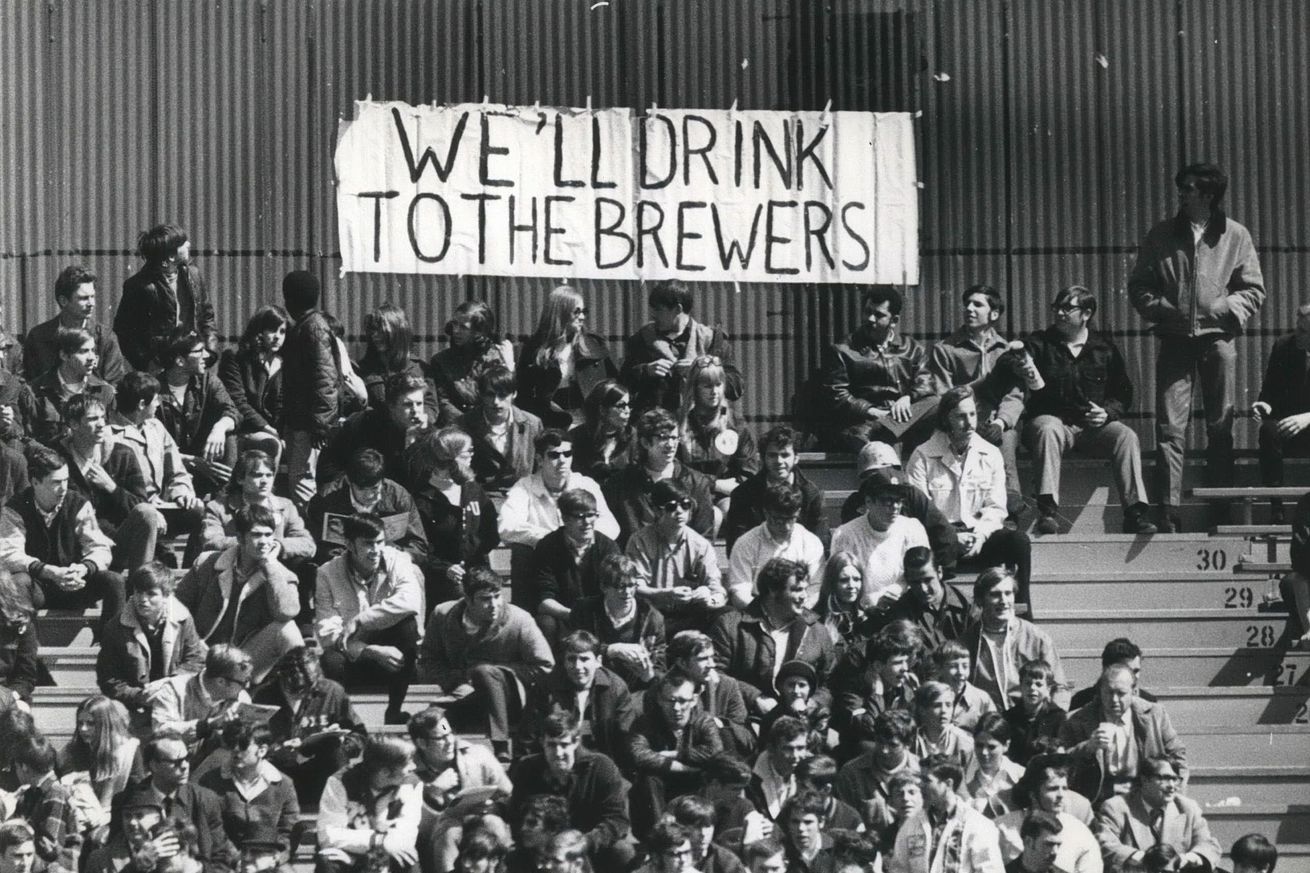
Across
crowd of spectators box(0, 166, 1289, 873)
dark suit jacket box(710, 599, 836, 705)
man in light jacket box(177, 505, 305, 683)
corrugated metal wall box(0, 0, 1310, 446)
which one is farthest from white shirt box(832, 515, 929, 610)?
corrugated metal wall box(0, 0, 1310, 446)

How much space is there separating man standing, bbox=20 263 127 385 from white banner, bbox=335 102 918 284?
2723 millimetres

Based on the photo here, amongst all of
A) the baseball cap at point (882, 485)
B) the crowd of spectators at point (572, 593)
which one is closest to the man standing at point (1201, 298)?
the crowd of spectators at point (572, 593)

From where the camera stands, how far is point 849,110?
18562 mm

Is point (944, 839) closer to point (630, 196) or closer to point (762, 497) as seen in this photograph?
point (762, 497)

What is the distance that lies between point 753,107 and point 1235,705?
20.3 feet

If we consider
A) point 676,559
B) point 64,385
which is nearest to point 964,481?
point 676,559

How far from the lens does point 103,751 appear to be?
41.3 feet

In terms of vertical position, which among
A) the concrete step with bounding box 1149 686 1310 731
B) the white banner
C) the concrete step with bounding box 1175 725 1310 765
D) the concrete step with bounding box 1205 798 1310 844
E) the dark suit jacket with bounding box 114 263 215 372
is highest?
the white banner

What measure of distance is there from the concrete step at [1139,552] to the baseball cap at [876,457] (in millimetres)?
968

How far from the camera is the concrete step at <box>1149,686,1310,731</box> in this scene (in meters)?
14.3

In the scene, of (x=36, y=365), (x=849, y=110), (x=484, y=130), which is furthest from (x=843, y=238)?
(x=36, y=365)

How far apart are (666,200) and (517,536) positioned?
4.73m

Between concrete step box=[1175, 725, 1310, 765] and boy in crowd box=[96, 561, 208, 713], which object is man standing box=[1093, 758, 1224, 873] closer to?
concrete step box=[1175, 725, 1310, 765]

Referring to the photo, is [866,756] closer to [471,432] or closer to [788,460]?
[788,460]
